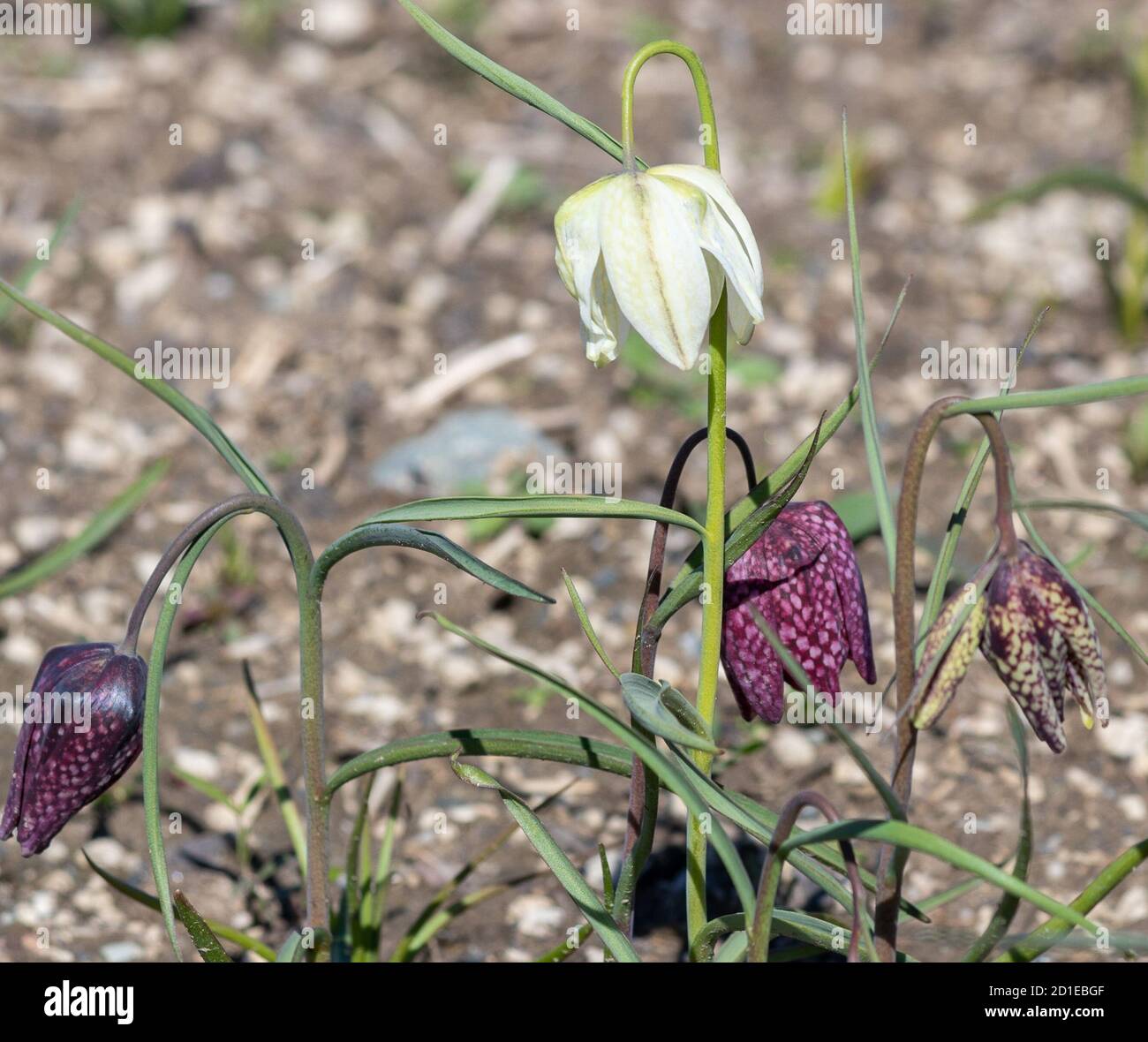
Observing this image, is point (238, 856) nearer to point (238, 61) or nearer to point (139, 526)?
Result: point (139, 526)

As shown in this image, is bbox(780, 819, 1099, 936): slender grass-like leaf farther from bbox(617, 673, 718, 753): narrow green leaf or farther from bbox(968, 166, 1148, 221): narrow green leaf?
bbox(968, 166, 1148, 221): narrow green leaf

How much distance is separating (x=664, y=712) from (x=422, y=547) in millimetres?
245

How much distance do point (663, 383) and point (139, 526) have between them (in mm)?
928

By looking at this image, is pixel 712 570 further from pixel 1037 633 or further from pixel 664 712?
pixel 1037 633

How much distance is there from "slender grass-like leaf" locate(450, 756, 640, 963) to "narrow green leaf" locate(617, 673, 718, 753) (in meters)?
0.15

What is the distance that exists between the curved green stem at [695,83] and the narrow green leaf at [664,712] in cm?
39

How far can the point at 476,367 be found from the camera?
2.64 m

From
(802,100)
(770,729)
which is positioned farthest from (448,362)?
(802,100)

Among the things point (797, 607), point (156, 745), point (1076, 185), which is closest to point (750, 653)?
point (797, 607)

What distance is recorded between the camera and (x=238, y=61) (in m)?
3.38

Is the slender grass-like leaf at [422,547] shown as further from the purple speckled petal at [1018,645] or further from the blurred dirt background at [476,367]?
the blurred dirt background at [476,367]

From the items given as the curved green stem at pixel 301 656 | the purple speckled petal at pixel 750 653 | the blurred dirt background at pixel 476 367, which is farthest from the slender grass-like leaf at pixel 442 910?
the purple speckled petal at pixel 750 653
